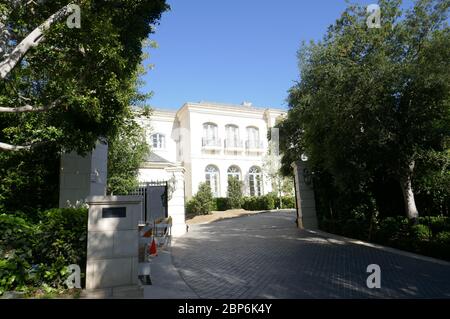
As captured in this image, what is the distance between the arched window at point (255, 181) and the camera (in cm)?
3466

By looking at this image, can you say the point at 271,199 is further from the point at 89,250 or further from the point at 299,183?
the point at 89,250

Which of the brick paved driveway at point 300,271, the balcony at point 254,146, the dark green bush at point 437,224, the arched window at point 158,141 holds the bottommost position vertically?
the brick paved driveway at point 300,271

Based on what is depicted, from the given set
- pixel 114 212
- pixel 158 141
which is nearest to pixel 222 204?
pixel 158 141

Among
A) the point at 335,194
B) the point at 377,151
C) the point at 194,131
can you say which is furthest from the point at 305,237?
the point at 194,131

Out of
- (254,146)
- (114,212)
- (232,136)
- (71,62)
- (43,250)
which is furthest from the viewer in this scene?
(254,146)

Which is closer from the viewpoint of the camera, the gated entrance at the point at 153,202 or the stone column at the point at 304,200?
the stone column at the point at 304,200

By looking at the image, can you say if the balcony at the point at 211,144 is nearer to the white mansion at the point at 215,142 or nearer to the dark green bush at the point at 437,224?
the white mansion at the point at 215,142

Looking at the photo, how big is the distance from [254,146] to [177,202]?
22.5 metres

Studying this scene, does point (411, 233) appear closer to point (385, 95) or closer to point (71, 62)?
point (385, 95)

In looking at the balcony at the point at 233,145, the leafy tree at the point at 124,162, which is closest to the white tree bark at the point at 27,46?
the leafy tree at the point at 124,162

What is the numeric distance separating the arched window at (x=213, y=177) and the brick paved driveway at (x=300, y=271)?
2123 centimetres

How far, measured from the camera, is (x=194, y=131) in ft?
107

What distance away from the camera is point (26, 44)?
6.79 metres

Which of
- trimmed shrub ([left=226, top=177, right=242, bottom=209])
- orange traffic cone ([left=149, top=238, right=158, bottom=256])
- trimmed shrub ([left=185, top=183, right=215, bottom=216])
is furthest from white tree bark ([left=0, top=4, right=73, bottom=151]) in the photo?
trimmed shrub ([left=226, top=177, right=242, bottom=209])
